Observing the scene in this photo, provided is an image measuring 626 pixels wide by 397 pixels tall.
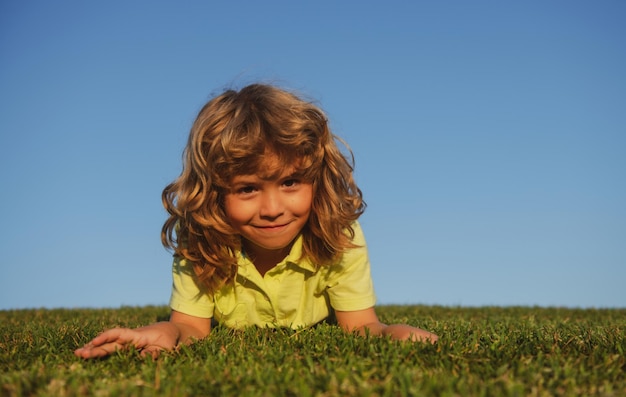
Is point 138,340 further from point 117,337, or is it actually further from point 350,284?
point 350,284

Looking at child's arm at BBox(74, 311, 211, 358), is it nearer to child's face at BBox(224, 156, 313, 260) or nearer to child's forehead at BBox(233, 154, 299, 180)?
child's face at BBox(224, 156, 313, 260)

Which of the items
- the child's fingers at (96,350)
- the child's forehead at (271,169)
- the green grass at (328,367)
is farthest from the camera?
Result: the child's forehead at (271,169)

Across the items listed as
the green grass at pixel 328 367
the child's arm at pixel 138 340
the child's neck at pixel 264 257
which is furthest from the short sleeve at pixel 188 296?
the green grass at pixel 328 367

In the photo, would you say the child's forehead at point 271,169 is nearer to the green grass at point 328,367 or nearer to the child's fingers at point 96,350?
the green grass at point 328,367

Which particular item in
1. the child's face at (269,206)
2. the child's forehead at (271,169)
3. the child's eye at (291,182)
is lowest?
the child's face at (269,206)

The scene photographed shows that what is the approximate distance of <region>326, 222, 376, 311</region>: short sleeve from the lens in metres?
4.70

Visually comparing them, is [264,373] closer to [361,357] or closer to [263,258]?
[361,357]

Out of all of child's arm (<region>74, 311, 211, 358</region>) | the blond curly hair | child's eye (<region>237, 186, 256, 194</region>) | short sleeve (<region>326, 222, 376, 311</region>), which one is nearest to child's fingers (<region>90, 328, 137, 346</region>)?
child's arm (<region>74, 311, 211, 358</region>)

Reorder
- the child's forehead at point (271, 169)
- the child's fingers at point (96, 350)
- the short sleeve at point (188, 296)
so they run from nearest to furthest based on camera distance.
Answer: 1. the child's fingers at point (96, 350)
2. the child's forehead at point (271, 169)
3. the short sleeve at point (188, 296)

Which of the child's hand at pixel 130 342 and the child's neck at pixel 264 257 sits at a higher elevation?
the child's neck at pixel 264 257

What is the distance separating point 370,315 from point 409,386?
89.8 inches

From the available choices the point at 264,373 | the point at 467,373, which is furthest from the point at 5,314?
the point at 467,373

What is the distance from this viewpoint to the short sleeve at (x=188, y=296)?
4.61 meters

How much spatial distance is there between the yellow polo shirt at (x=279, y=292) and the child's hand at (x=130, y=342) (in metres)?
0.86
